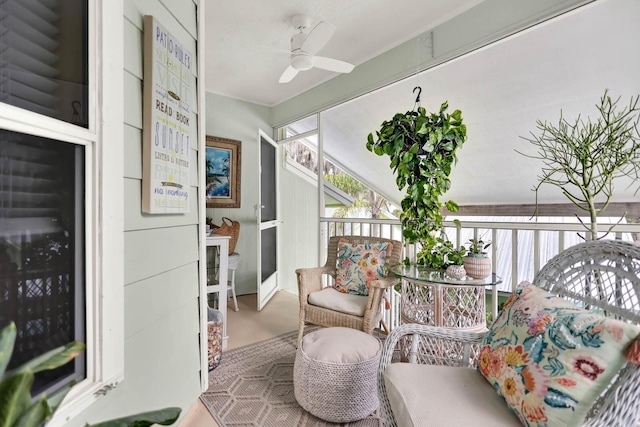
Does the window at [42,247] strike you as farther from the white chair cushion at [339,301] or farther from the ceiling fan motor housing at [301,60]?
the ceiling fan motor housing at [301,60]

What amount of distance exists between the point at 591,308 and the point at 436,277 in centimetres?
79

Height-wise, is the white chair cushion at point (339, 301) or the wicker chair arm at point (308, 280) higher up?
the wicker chair arm at point (308, 280)

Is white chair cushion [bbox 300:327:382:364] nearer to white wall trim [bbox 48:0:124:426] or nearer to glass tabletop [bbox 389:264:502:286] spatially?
glass tabletop [bbox 389:264:502:286]

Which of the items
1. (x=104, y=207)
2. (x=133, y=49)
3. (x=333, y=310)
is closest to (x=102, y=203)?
(x=104, y=207)

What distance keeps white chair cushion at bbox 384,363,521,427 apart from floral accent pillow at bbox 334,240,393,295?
1.22 meters

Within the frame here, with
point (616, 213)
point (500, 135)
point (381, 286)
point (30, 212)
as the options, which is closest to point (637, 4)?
point (500, 135)

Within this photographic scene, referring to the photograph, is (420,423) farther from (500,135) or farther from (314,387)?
(500,135)

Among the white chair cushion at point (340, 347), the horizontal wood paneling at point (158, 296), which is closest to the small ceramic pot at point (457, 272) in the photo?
the white chair cushion at point (340, 347)

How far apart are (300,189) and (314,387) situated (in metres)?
3.37

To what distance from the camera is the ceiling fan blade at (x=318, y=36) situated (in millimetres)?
2023

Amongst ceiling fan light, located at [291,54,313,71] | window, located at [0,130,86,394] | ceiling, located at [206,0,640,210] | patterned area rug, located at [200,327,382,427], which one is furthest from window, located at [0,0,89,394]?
ceiling, located at [206,0,640,210]

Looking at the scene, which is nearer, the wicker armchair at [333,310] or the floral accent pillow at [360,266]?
the wicker armchair at [333,310]

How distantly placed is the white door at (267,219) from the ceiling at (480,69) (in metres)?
0.84

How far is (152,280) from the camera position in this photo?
1.30m
